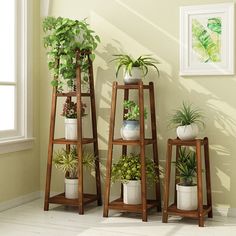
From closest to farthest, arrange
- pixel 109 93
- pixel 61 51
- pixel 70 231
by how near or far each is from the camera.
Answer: pixel 70 231, pixel 61 51, pixel 109 93

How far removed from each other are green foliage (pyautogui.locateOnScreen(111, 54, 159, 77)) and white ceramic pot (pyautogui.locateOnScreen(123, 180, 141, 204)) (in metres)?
0.91

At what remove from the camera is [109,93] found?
4.19 metres

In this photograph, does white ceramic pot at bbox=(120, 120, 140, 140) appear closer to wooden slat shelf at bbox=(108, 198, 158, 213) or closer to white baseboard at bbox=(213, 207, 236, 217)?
wooden slat shelf at bbox=(108, 198, 158, 213)

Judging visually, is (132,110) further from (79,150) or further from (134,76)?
(79,150)

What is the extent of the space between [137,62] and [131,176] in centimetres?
94

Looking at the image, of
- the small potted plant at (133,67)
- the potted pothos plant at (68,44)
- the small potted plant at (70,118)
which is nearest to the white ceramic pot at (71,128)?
the small potted plant at (70,118)

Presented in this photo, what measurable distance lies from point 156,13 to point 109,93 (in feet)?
2.69

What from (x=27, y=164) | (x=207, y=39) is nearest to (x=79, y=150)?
(x=27, y=164)

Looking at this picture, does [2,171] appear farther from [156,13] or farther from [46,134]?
[156,13]

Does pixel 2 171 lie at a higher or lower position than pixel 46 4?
lower

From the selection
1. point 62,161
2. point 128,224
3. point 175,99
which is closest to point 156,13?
point 175,99

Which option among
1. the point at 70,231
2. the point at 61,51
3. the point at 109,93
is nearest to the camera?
the point at 70,231

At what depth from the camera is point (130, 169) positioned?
3766mm

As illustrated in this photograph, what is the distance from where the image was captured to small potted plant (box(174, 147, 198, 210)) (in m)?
3.58
